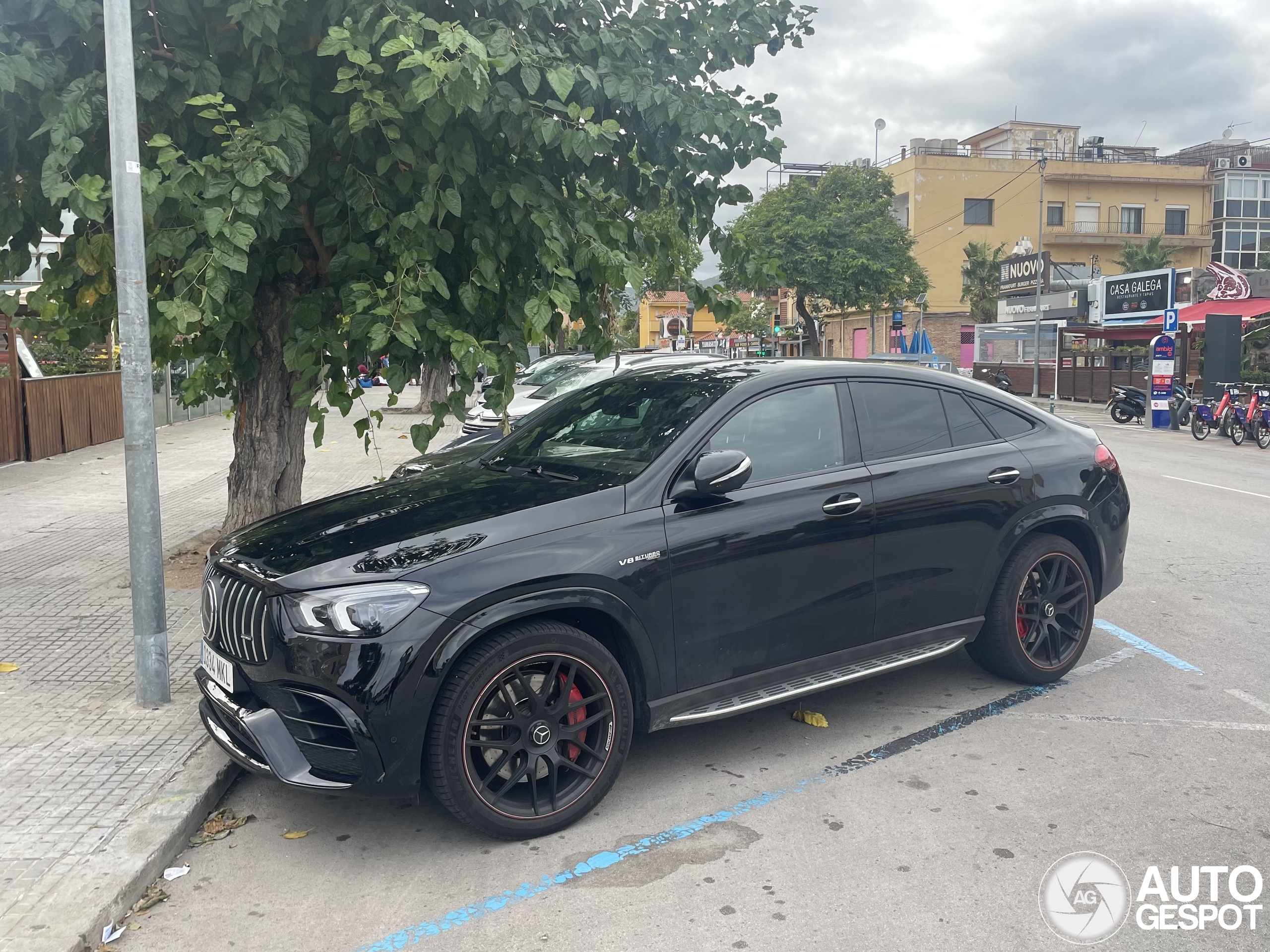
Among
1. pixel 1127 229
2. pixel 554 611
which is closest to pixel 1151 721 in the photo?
pixel 554 611

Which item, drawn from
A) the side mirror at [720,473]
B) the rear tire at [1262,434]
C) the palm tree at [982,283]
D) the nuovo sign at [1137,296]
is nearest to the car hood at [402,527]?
the side mirror at [720,473]

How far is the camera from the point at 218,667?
4113mm

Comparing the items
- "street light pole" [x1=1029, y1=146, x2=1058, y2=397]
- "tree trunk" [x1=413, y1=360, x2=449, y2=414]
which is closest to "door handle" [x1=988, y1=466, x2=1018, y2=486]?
"tree trunk" [x1=413, y1=360, x2=449, y2=414]

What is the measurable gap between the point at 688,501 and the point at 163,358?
4393 mm

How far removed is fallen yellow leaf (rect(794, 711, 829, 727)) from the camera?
5.04 metres

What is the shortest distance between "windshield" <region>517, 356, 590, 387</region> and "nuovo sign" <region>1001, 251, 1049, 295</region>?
34.1 meters

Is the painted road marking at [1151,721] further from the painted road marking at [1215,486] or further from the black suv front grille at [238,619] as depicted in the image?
the painted road marking at [1215,486]

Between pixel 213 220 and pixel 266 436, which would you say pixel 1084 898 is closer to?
pixel 213 220

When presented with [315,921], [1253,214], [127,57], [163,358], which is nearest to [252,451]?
[163,358]

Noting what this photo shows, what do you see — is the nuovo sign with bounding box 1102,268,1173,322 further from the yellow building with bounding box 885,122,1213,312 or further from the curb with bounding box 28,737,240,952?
the curb with bounding box 28,737,240,952

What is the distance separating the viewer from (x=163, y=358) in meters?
7.02

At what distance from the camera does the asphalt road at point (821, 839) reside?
331cm

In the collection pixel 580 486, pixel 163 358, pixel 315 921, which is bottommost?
pixel 315 921

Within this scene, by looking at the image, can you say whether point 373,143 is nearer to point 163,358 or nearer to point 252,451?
point 163,358
